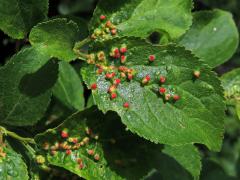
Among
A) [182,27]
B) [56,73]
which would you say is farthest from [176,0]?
[56,73]

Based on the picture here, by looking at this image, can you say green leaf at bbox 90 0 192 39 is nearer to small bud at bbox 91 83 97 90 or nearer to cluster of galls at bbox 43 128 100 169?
small bud at bbox 91 83 97 90

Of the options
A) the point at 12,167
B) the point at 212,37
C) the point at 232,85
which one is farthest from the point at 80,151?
the point at 212,37

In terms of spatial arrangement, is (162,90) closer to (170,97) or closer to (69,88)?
(170,97)

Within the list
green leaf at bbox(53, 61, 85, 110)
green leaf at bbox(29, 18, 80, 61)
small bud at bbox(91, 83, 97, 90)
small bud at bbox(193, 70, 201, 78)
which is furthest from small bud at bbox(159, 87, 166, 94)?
green leaf at bbox(53, 61, 85, 110)

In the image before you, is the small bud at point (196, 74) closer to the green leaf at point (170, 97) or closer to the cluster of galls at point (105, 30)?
the green leaf at point (170, 97)

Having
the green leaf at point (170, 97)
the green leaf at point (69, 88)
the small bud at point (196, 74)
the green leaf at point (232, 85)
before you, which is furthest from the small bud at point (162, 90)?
the green leaf at point (69, 88)

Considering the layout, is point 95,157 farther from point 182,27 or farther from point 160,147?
point 182,27
